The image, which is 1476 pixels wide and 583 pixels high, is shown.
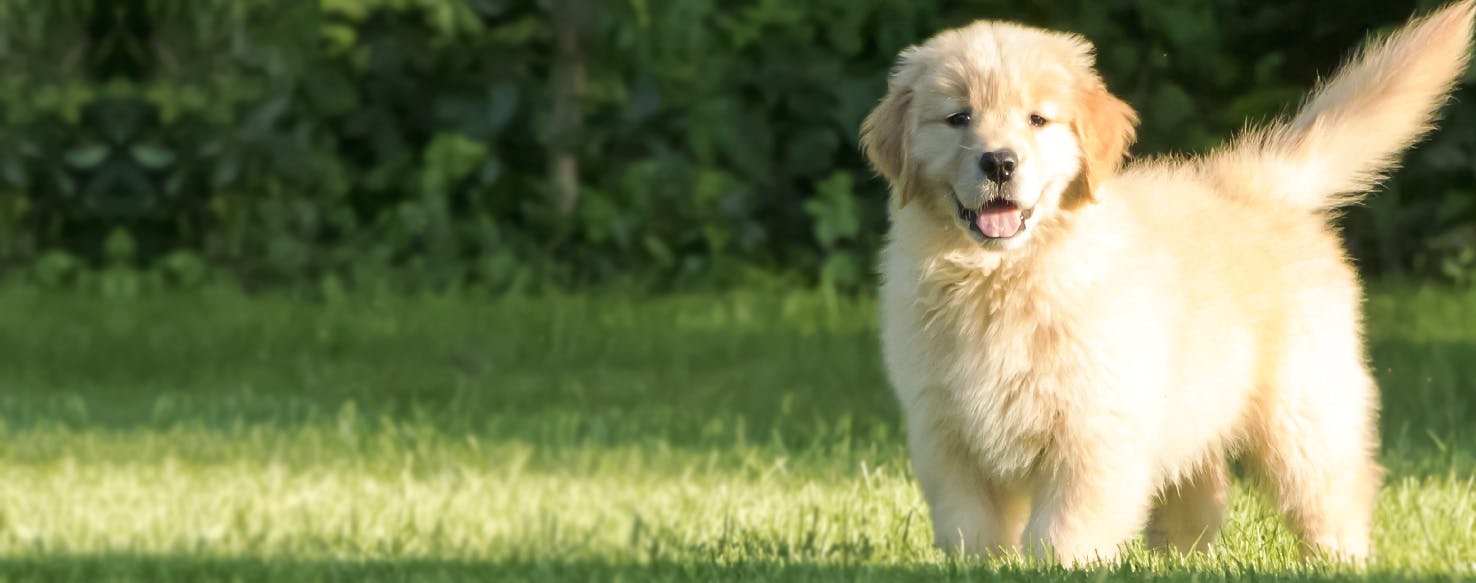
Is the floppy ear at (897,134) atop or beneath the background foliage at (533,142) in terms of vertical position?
atop

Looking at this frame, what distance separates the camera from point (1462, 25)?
4.35 meters

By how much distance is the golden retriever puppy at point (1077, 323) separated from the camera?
144 inches

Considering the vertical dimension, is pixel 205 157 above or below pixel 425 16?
below

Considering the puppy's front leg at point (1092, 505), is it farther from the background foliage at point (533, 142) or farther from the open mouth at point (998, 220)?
the background foliage at point (533, 142)

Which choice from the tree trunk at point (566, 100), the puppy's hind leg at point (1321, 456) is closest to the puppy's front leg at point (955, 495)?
the puppy's hind leg at point (1321, 456)

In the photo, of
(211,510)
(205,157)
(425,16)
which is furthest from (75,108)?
(211,510)

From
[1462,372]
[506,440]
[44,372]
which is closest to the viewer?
[506,440]

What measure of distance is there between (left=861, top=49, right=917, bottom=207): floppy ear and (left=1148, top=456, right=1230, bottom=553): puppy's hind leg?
111cm

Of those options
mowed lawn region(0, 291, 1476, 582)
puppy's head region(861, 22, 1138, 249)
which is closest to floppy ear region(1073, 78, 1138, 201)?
puppy's head region(861, 22, 1138, 249)

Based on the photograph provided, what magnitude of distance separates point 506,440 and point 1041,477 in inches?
109

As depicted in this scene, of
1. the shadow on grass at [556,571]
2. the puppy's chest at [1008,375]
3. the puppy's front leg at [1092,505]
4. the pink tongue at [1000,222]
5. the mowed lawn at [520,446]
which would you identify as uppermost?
the pink tongue at [1000,222]

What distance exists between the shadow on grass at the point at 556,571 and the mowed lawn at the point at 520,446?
0.01 meters

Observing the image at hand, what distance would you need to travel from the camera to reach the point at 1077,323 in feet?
12.1

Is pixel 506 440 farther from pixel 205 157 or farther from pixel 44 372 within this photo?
pixel 205 157
